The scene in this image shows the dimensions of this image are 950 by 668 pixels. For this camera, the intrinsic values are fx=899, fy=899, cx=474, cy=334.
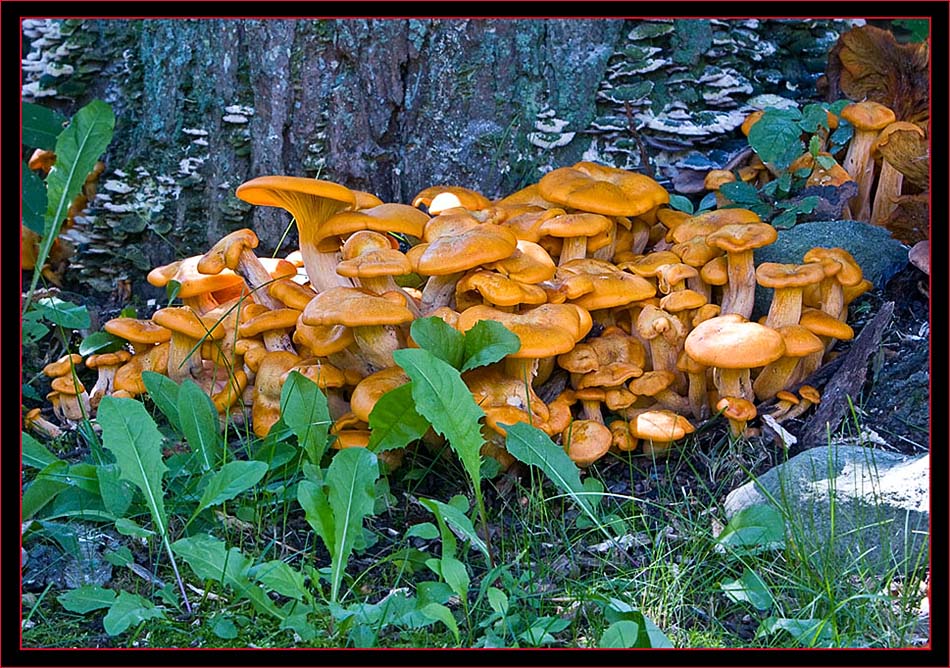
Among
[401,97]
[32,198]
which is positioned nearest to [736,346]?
[401,97]

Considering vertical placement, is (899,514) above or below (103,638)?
above

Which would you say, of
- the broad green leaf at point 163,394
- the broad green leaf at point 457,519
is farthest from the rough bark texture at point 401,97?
the broad green leaf at point 457,519

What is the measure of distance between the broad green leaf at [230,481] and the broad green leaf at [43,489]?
51 cm

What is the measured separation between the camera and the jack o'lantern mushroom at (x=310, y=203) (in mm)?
3367

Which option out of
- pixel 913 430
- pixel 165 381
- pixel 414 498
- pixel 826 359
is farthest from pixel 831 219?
pixel 165 381

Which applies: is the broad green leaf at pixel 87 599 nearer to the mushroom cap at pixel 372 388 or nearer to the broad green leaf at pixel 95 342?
the mushroom cap at pixel 372 388

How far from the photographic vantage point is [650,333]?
3.44 m

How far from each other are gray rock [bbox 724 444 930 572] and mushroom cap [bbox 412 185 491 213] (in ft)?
5.55

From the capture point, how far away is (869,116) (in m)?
4.07

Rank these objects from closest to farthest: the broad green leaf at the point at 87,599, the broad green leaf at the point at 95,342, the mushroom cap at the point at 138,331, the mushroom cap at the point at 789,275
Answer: the broad green leaf at the point at 87,599
the mushroom cap at the point at 789,275
the mushroom cap at the point at 138,331
the broad green leaf at the point at 95,342

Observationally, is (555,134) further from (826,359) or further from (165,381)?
(165,381)

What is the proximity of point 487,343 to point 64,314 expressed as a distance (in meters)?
2.17

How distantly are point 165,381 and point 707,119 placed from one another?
9.59 feet

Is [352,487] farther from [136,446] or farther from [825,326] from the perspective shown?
[825,326]
